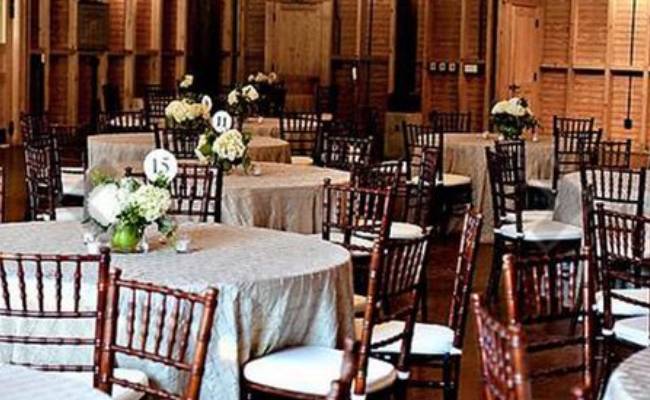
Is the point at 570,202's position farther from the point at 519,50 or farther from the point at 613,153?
the point at 519,50

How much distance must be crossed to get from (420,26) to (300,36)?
6.49 ft

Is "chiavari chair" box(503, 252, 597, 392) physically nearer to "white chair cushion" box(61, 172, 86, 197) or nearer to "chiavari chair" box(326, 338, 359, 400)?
"chiavari chair" box(326, 338, 359, 400)

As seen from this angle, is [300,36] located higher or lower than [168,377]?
higher

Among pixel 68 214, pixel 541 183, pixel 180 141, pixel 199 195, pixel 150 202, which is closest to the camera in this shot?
pixel 150 202

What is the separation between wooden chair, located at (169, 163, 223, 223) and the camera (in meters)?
6.43

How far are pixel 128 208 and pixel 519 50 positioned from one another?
1259 cm

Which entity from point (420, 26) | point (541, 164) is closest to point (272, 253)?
point (541, 164)

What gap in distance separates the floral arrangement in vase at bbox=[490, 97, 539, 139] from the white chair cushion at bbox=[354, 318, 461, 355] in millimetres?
6004

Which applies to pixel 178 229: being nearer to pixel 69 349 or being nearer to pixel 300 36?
pixel 69 349

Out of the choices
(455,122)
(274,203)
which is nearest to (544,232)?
(274,203)

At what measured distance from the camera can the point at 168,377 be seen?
436 cm

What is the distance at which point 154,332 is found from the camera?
4391mm

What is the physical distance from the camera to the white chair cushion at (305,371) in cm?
420

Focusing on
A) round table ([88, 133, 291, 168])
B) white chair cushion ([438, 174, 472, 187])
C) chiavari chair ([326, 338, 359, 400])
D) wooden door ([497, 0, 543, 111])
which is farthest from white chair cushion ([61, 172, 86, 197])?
wooden door ([497, 0, 543, 111])
